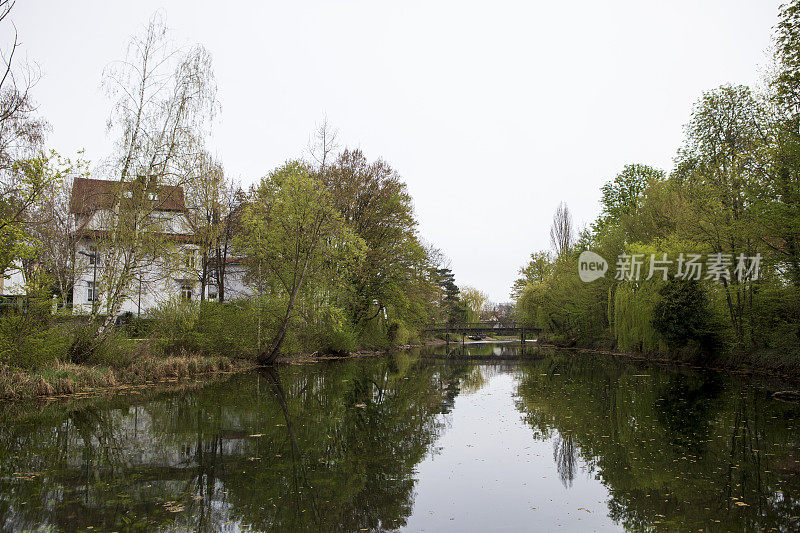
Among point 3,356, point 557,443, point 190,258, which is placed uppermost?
point 190,258

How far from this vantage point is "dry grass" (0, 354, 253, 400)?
12.8 meters

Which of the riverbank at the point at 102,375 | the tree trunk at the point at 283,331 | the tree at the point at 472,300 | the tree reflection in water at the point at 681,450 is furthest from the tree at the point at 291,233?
the tree at the point at 472,300

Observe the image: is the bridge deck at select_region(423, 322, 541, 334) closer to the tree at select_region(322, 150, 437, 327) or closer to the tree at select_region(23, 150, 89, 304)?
the tree at select_region(322, 150, 437, 327)

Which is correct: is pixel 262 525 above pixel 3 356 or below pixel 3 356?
below

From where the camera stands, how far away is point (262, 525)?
5113mm

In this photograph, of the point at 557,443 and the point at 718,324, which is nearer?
the point at 557,443

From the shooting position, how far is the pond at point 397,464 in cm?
547

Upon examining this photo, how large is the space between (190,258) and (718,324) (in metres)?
23.6

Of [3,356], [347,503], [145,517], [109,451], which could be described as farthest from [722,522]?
[3,356]

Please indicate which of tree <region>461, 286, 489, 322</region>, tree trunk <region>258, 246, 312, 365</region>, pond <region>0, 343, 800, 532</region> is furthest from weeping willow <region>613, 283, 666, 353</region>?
tree <region>461, 286, 489, 322</region>

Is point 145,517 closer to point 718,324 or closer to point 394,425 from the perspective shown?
point 394,425

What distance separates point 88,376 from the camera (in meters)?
14.8

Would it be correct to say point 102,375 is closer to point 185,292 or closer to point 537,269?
point 185,292

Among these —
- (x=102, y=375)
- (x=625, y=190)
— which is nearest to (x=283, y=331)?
(x=102, y=375)
